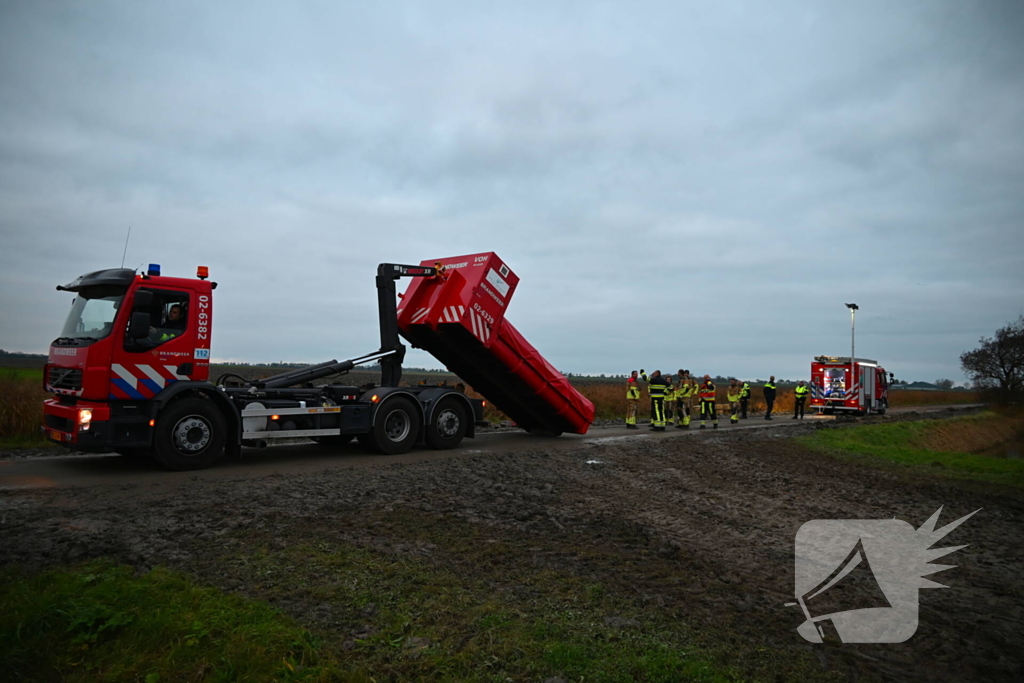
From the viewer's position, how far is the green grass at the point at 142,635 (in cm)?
354

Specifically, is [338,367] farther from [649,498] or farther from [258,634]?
[258,634]

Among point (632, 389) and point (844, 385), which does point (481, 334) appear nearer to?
point (632, 389)

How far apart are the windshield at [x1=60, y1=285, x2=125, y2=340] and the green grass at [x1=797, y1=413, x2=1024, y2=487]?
1384cm

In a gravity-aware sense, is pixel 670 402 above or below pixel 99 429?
above

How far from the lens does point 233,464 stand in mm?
10375

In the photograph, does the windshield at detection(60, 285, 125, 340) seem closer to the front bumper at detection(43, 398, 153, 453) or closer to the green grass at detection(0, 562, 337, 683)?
the front bumper at detection(43, 398, 153, 453)

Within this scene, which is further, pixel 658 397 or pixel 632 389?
pixel 632 389

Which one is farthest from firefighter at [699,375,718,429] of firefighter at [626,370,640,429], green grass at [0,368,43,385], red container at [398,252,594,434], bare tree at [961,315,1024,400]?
bare tree at [961,315,1024,400]

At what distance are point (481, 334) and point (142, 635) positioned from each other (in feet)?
29.5

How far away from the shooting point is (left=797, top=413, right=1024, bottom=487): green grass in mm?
11797

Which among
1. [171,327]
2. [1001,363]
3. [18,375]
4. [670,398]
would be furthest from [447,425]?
[1001,363]

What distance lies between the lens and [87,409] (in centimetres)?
874

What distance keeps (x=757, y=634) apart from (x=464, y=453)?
325 inches

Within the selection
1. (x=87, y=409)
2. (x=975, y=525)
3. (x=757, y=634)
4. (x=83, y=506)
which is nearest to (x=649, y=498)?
(x=975, y=525)
